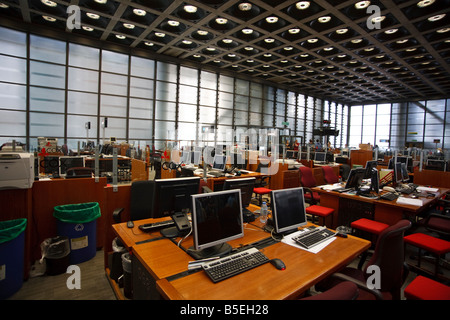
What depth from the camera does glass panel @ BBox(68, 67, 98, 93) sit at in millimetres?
8539

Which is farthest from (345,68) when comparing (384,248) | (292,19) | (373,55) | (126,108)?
(384,248)

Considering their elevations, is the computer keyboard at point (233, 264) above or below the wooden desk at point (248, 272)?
above

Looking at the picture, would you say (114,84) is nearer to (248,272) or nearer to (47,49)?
(47,49)

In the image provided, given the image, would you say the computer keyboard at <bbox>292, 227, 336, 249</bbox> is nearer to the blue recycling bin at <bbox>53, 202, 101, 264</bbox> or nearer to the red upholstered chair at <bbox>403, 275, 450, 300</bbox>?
the red upholstered chair at <bbox>403, 275, 450, 300</bbox>

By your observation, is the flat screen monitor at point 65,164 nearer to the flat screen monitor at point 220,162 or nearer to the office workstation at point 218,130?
the office workstation at point 218,130

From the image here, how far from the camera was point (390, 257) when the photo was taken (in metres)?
1.64

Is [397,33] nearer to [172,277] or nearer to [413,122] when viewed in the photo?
[172,277]

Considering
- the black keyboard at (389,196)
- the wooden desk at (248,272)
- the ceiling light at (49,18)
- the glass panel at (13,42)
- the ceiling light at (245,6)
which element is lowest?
the wooden desk at (248,272)

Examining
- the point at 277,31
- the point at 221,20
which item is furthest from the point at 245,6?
the point at 277,31

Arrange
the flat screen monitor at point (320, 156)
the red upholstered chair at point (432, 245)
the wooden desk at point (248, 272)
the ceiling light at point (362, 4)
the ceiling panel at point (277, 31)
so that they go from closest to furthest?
the wooden desk at point (248, 272) → the red upholstered chair at point (432, 245) → the ceiling light at point (362, 4) → the ceiling panel at point (277, 31) → the flat screen monitor at point (320, 156)

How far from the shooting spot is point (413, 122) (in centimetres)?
1680

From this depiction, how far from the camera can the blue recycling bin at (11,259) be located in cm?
221

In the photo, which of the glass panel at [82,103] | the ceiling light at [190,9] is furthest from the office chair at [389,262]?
the glass panel at [82,103]

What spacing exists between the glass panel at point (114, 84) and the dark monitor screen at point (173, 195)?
858 cm
